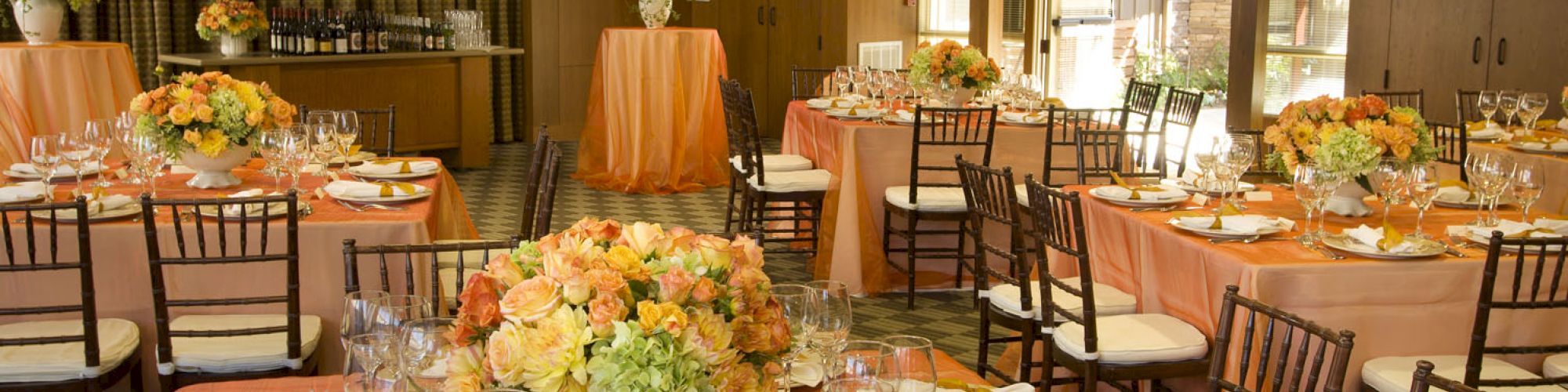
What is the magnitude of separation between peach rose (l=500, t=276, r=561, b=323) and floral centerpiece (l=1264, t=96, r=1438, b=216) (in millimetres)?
2554

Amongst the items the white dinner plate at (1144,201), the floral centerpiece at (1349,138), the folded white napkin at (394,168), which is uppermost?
the floral centerpiece at (1349,138)

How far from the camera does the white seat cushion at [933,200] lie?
5477 millimetres

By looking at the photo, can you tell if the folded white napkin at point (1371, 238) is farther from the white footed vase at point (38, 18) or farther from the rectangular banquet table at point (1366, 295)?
the white footed vase at point (38, 18)

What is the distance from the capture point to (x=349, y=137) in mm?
4414

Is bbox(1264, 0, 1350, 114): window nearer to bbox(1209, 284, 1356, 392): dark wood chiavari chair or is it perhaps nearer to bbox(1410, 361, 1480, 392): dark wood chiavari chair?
bbox(1209, 284, 1356, 392): dark wood chiavari chair

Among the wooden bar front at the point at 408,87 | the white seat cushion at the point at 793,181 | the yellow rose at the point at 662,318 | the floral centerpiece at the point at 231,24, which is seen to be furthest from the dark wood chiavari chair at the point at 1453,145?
the floral centerpiece at the point at 231,24

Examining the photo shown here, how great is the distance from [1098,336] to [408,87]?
6.64 m

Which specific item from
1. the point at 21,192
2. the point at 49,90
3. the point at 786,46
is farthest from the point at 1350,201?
the point at 786,46

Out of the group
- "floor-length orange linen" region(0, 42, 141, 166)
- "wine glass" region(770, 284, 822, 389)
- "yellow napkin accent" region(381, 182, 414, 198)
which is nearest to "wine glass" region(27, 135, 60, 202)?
"yellow napkin accent" region(381, 182, 414, 198)

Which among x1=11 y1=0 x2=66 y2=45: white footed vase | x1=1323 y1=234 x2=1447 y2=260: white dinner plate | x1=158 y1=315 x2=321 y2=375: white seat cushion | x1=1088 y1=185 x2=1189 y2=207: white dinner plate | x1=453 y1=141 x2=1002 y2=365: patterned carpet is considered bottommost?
x1=453 y1=141 x2=1002 y2=365: patterned carpet

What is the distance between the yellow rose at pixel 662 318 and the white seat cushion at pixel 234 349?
6.47ft

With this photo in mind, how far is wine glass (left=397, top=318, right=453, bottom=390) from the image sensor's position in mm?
1790

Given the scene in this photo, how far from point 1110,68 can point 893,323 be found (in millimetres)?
3684

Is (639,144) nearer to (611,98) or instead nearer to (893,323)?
(611,98)
